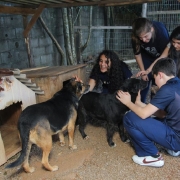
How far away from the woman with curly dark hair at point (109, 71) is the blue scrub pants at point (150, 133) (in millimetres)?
1030

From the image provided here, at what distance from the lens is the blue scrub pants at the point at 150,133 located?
2553mm

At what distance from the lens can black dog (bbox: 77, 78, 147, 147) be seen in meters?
3.13

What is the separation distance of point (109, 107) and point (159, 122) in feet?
2.87

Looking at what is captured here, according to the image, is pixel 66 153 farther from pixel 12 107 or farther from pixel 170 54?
pixel 170 54

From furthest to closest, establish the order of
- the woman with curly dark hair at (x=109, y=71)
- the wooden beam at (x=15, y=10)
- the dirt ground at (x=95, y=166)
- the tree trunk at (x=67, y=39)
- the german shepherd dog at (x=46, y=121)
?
1. the tree trunk at (x=67, y=39)
2. the wooden beam at (x=15, y=10)
3. the woman with curly dark hair at (x=109, y=71)
4. the dirt ground at (x=95, y=166)
5. the german shepherd dog at (x=46, y=121)

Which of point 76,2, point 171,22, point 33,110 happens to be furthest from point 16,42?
point 171,22

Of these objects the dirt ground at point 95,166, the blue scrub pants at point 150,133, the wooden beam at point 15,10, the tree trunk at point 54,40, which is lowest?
the dirt ground at point 95,166

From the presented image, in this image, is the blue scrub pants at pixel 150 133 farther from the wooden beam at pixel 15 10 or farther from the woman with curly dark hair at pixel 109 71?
the wooden beam at pixel 15 10

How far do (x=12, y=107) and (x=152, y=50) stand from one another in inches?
106

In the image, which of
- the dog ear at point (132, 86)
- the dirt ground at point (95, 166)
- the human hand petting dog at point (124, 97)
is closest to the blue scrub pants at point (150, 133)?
the human hand petting dog at point (124, 97)

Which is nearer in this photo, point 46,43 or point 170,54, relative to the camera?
point 170,54

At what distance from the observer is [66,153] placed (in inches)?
124

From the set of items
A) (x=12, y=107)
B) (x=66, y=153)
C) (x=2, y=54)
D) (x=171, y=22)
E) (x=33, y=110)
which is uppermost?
(x=171, y=22)

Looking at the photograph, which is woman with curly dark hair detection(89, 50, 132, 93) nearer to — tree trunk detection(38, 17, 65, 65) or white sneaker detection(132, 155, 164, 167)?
white sneaker detection(132, 155, 164, 167)
